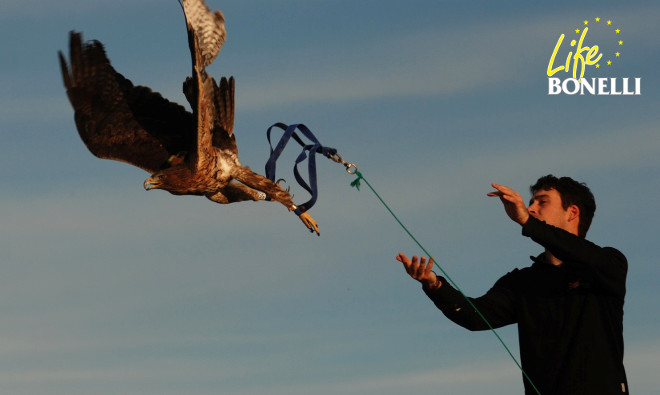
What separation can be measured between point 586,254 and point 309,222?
349 centimetres

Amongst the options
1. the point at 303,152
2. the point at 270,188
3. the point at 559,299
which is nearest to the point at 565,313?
the point at 559,299

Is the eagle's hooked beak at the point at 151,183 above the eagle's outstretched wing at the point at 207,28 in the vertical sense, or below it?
below

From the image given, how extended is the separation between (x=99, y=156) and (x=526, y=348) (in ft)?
18.2

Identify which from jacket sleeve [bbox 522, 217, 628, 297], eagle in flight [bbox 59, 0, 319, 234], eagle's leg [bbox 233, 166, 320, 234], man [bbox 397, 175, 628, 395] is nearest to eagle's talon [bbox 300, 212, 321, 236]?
eagle's leg [bbox 233, 166, 320, 234]

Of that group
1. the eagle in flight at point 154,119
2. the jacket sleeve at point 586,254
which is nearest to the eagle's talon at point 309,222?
the eagle in flight at point 154,119

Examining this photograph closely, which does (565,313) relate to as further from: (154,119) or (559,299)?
(154,119)

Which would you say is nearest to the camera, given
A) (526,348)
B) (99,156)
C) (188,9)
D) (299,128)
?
(526,348)

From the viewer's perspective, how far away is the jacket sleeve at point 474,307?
6.36 m

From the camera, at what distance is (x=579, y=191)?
6297 mm

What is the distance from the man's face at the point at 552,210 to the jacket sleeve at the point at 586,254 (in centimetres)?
44

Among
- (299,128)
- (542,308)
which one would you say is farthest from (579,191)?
(299,128)

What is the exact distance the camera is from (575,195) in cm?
629

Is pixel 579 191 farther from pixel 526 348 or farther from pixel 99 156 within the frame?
pixel 99 156

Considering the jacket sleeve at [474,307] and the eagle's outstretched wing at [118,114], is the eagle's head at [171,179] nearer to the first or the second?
the eagle's outstretched wing at [118,114]
